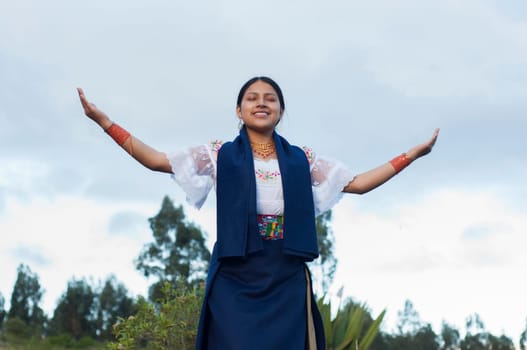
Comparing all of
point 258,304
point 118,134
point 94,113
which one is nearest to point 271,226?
point 258,304

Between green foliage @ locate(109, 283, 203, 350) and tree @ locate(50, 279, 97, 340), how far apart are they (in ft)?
48.9

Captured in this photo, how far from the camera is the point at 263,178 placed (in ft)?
12.5

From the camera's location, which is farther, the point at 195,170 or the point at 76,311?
the point at 76,311

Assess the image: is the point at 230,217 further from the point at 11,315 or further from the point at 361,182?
the point at 11,315

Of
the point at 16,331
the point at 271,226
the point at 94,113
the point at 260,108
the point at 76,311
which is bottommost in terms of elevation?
the point at 271,226

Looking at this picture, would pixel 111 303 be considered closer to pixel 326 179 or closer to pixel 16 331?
pixel 16 331

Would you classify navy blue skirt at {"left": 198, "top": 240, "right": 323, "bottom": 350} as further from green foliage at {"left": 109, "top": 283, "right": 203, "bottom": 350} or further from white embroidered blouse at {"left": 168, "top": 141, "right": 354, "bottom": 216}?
green foliage at {"left": 109, "top": 283, "right": 203, "bottom": 350}

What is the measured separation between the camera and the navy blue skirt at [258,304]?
11.4 feet

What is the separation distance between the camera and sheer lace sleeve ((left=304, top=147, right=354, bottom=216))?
159 inches

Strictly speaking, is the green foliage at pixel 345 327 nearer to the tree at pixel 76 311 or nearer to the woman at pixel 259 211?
the woman at pixel 259 211

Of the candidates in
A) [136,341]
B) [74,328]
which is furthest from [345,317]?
[74,328]

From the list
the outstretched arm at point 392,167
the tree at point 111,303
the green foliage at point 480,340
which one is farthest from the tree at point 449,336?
the outstretched arm at point 392,167

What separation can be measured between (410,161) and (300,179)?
0.63 m

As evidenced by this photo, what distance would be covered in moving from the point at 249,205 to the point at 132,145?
0.66 metres
